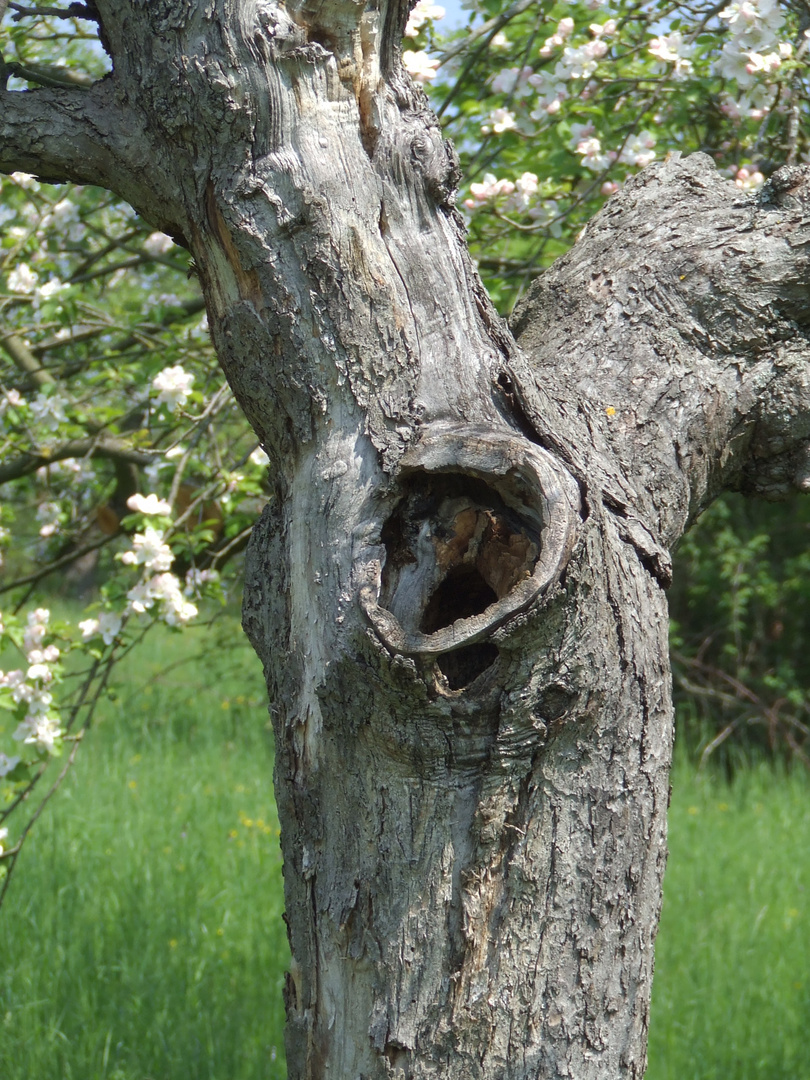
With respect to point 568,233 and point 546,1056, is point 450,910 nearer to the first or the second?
point 546,1056

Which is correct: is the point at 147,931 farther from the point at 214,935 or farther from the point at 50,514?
the point at 50,514

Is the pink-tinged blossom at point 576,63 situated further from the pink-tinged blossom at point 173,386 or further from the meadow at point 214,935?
the meadow at point 214,935

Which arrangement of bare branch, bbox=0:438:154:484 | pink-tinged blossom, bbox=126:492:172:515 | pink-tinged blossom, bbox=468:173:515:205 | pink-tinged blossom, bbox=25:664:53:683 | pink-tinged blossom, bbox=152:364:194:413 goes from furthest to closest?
bare branch, bbox=0:438:154:484, pink-tinged blossom, bbox=468:173:515:205, pink-tinged blossom, bbox=152:364:194:413, pink-tinged blossom, bbox=126:492:172:515, pink-tinged blossom, bbox=25:664:53:683

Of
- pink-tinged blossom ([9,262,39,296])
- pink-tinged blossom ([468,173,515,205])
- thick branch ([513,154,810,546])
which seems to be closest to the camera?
thick branch ([513,154,810,546])

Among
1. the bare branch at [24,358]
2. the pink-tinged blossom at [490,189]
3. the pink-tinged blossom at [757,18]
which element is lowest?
the bare branch at [24,358]

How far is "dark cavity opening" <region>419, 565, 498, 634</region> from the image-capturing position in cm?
138

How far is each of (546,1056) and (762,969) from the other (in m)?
3.08

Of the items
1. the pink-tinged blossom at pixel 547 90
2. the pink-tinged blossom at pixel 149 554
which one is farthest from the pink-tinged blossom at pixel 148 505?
the pink-tinged blossom at pixel 547 90

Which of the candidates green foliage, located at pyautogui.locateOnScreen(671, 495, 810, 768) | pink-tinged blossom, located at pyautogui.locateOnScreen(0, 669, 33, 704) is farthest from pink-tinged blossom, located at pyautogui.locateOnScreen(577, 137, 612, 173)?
green foliage, located at pyautogui.locateOnScreen(671, 495, 810, 768)

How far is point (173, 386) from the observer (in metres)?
3.06

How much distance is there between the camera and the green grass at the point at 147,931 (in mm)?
3133

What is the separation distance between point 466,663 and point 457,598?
0.14 meters

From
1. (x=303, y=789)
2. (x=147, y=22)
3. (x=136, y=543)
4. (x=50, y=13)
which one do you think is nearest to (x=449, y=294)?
(x=147, y=22)

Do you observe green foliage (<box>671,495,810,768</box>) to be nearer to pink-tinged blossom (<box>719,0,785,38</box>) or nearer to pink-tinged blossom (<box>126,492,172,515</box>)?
pink-tinged blossom (<box>719,0,785,38</box>)
